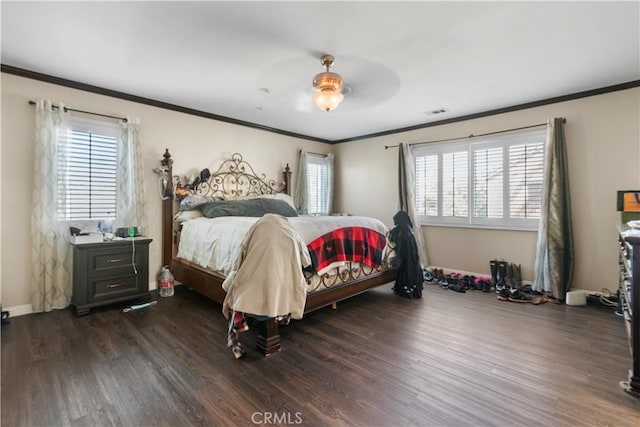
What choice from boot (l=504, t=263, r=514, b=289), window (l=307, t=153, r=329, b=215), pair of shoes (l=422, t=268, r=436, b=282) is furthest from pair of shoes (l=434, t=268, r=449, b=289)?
window (l=307, t=153, r=329, b=215)

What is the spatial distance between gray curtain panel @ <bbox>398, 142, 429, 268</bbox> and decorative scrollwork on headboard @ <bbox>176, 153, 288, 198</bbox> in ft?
7.08

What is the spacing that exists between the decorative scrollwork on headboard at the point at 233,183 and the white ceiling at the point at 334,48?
1.08 metres

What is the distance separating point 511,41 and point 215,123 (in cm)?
368

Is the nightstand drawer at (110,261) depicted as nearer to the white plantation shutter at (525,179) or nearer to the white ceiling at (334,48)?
the white ceiling at (334,48)

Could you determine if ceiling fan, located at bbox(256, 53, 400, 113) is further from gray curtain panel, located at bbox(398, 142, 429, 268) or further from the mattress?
gray curtain panel, located at bbox(398, 142, 429, 268)

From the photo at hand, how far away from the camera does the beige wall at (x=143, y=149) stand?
284 cm

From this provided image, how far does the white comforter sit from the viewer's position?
267cm

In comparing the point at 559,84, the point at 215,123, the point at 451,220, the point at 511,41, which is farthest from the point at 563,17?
the point at 215,123

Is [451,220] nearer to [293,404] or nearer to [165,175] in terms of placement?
[293,404]

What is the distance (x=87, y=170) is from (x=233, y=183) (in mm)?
1811

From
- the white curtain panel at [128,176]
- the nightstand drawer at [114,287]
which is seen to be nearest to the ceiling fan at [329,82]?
the white curtain panel at [128,176]

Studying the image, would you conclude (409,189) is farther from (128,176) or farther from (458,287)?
(128,176)

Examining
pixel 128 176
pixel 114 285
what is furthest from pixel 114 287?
pixel 128 176

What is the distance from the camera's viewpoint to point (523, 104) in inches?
150
